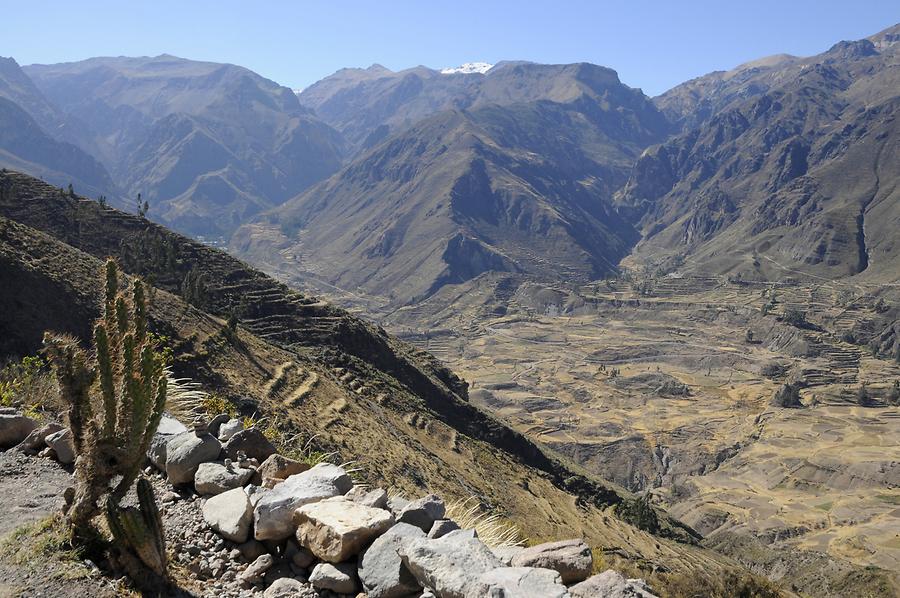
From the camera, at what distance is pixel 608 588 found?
653 cm

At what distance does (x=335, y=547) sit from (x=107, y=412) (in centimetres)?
309

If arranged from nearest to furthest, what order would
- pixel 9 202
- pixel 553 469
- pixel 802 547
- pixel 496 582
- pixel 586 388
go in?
pixel 496 582, pixel 553 469, pixel 9 202, pixel 802 547, pixel 586 388

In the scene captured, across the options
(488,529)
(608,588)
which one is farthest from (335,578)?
(488,529)

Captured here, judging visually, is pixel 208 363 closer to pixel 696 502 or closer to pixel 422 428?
pixel 422 428

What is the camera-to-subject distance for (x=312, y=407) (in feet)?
138

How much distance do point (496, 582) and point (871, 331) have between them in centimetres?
22648

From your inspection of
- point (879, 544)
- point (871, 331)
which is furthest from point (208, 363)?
point (871, 331)

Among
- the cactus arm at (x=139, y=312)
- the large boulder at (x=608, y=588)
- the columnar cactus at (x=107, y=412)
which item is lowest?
the large boulder at (x=608, y=588)

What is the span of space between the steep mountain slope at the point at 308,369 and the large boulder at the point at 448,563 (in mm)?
11818

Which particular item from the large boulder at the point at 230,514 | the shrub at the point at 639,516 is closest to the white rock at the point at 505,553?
the large boulder at the point at 230,514

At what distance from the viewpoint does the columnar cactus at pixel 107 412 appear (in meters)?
7.58

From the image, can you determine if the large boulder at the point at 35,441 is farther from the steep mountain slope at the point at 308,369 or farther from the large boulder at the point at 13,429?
the steep mountain slope at the point at 308,369

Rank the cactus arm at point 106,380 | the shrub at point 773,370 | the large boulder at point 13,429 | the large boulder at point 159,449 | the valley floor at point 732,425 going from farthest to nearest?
1. the shrub at point 773,370
2. the valley floor at point 732,425
3. the large boulder at point 13,429
4. the large boulder at point 159,449
5. the cactus arm at point 106,380

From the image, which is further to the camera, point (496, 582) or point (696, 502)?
point (696, 502)
